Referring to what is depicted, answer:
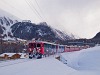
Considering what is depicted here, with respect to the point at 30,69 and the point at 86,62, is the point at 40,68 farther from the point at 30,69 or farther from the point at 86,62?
the point at 86,62

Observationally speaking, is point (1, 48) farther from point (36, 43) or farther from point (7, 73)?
point (7, 73)

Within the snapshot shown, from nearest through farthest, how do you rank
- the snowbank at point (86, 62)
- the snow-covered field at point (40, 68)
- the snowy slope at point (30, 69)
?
1. the snowy slope at point (30, 69)
2. the snow-covered field at point (40, 68)
3. the snowbank at point (86, 62)

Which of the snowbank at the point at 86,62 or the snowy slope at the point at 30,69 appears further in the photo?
the snowbank at the point at 86,62

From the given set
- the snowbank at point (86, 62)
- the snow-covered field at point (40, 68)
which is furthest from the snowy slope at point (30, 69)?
the snowbank at point (86, 62)

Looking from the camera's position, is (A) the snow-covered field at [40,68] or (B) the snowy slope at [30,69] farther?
(A) the snow-covered field at [40,68]

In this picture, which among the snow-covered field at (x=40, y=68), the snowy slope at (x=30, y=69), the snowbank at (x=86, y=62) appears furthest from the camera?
the snowbank at (x=86, y=62)

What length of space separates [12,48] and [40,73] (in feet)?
291

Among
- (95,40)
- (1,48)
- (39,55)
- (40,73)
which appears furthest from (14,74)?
(95,40)

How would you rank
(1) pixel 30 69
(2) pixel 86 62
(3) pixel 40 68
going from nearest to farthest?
(1) pixel 30 69 < (3) pixel 40 68 < (2) pixel 86 62

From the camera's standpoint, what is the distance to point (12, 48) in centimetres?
10806

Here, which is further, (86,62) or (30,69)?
(86,62)

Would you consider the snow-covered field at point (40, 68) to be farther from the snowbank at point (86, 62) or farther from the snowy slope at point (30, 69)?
the snowbank at point (86, 62)

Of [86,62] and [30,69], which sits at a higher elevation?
[30,69]

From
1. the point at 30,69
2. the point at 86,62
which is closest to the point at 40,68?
the point at 30,69
